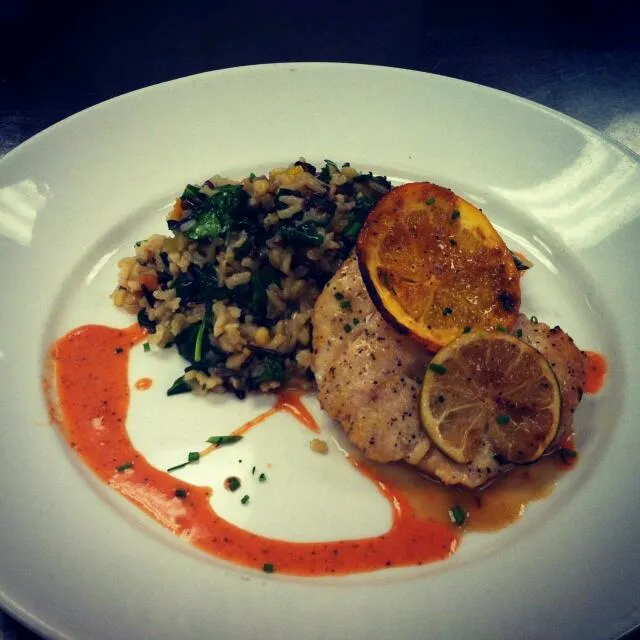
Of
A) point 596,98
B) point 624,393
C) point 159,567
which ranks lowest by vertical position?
point 159,567

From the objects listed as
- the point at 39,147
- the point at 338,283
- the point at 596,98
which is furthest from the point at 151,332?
the point at 596,98

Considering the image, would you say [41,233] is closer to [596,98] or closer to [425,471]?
[425,471]

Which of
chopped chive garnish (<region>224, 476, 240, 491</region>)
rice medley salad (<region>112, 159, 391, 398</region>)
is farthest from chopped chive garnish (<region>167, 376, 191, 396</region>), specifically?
chopped chive garnish (<region>224, 476, 240, 491</region>)

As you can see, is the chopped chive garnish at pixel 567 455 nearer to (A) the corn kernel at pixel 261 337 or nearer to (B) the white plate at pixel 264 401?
(B) the white plate at pixel 264 401

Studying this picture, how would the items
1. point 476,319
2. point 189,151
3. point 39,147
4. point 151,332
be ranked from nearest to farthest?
point 476,319
point 151,332
point 39,147
point 189,151

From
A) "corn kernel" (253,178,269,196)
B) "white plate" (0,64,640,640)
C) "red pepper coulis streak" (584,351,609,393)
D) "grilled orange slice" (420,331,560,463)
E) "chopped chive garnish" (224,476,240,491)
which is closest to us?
"white plate" (0,64,640,640)

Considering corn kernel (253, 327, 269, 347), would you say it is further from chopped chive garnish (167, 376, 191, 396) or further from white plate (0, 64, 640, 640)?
chopped chive garnish (167, 376, 191, 396)
